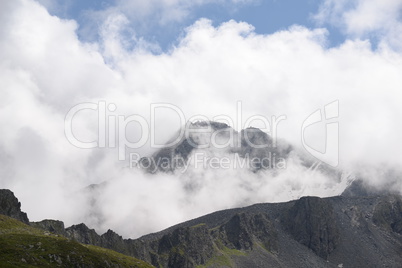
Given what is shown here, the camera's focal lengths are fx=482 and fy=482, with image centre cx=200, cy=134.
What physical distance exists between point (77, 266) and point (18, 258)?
28.8 metres

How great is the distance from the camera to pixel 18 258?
176875 mm

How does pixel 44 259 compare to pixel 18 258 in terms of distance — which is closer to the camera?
pixel 18 258

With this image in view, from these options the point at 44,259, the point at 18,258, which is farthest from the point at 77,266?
the point at 18,258

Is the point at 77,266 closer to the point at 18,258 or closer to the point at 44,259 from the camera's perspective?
the point at 44,259

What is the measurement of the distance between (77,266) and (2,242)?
102 ft

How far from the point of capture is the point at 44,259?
191 meters

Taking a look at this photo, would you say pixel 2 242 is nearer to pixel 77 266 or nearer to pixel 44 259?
pixel 44 259

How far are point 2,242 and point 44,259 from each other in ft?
59.8

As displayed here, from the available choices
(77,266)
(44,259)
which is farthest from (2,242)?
(77,266)

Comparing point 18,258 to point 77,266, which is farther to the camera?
point 77,266

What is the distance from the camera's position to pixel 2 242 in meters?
192

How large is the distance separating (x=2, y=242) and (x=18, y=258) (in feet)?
64.1

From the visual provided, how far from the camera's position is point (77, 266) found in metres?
199
